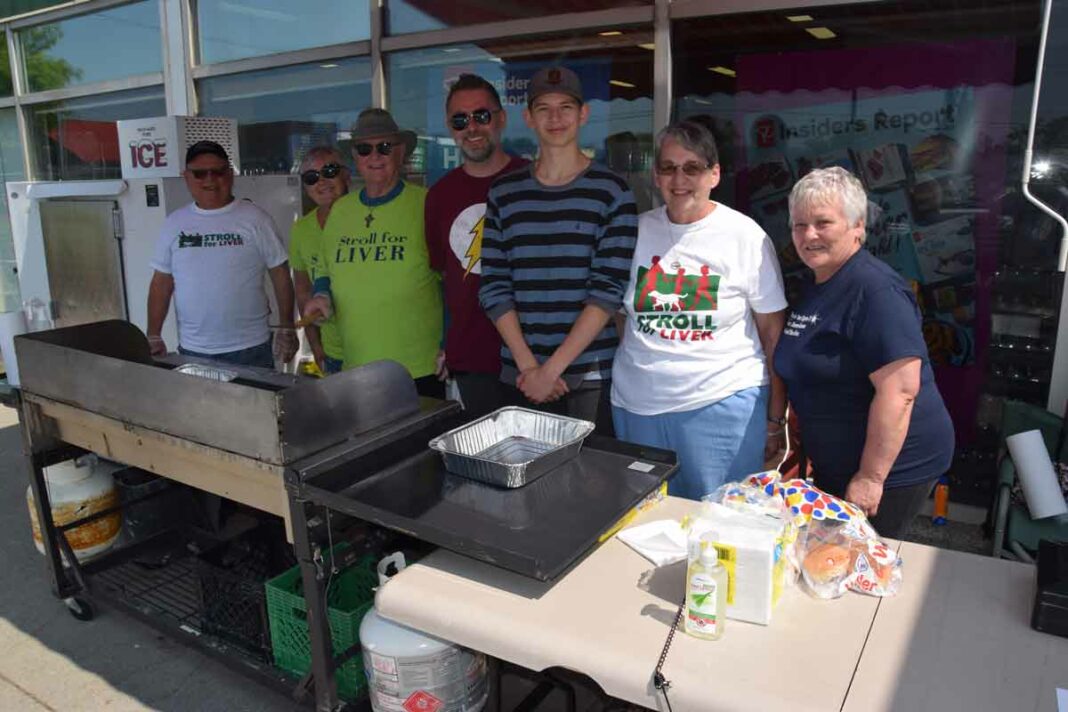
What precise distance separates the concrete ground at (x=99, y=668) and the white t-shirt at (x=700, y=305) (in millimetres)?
1539

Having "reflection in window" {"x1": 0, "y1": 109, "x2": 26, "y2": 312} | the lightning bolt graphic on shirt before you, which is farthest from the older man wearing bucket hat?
"reflection in window" {"x1": 0, "y1": 109, "x2": 26, "y2": 312}

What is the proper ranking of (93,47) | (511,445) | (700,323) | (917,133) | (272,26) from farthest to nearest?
(93,47), (272,26), (917,133), (700,323), (511,445)

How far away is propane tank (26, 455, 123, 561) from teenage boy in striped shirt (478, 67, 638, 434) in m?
1.75

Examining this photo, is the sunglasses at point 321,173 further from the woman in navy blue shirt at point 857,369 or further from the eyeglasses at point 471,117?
the woman in navy blue shirt at point 857,369

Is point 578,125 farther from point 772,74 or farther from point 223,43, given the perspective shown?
point 223,43

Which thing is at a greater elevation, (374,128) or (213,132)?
(213,132)

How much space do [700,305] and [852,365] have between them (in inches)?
17.3

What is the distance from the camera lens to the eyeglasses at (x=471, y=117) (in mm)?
2617

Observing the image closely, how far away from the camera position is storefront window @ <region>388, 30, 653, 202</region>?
12.4ft

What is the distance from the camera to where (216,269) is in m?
3.41

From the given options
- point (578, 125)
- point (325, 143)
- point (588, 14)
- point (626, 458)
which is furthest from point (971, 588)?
point (325, 143)

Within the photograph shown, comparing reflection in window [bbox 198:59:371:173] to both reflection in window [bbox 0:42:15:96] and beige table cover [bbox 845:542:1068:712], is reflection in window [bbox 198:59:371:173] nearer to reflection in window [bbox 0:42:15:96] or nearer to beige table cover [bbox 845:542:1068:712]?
reflection in window [bbox 0:42:15:96]

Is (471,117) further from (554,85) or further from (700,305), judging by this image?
A: (700,305)

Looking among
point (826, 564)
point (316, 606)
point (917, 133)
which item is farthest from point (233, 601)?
point (917, 133)
